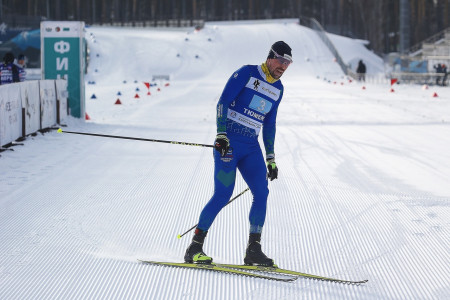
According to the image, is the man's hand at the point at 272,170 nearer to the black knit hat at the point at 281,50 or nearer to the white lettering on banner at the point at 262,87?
the white lettering on banner at the point at 262,87

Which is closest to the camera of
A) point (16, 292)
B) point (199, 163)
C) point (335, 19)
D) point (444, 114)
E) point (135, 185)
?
point (16, 292)

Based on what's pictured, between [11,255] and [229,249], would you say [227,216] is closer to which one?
[229,249]

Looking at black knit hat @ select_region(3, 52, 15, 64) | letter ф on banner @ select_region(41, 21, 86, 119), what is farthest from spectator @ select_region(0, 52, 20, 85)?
letter ф on banner @ select_region(41, 21, 86, 119)

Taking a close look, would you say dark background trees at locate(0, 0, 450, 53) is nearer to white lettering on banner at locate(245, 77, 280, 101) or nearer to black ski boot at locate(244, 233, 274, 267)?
white lettering on banner at locate(245, 77, 280, 101)

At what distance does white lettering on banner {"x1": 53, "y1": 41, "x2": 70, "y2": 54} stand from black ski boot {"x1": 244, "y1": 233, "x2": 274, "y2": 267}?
13002 millimetres

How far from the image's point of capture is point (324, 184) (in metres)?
8.78

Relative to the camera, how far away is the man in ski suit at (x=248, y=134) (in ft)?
15.7

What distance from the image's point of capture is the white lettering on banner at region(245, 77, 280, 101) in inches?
190

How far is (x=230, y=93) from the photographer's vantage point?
4766 millimetres

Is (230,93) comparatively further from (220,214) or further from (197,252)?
(220,214)

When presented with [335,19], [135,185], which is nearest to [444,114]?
[135,185]

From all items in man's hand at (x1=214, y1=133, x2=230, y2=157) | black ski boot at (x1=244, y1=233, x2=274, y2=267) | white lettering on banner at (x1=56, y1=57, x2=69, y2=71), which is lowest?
black ski boot at (x1=244, y1=233, x2=274, y2=267)

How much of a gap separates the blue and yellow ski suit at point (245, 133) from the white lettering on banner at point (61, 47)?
12.8 metres

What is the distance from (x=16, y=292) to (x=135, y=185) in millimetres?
4258
